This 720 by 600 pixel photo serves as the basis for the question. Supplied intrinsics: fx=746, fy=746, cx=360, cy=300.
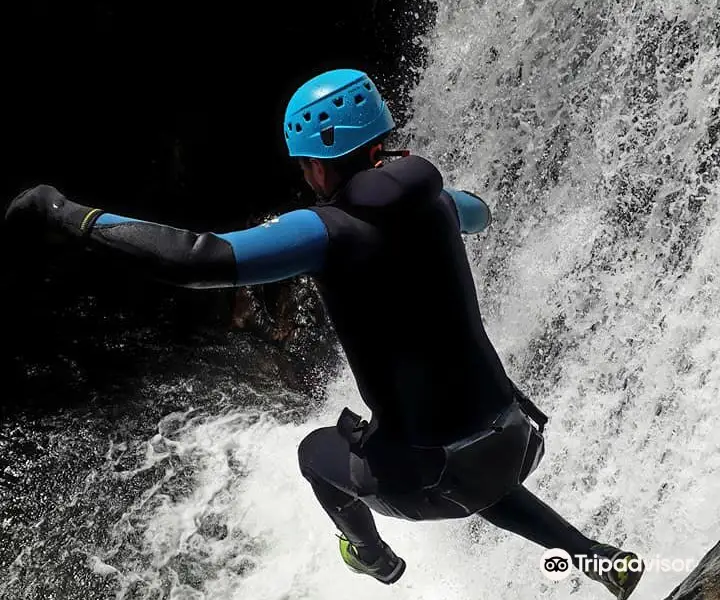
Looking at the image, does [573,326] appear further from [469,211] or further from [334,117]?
[334,117]

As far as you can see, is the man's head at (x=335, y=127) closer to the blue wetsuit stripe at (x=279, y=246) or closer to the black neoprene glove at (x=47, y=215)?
the blue wetsuit stripe at (x=279, y=246)

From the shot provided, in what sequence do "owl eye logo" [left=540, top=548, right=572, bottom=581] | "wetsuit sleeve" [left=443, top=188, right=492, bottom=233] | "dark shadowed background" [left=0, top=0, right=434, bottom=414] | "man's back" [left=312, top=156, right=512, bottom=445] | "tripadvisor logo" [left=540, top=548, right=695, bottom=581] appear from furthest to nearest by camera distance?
1. "dark shadowed background" [left=0, top=0, right=434, bottom=414]
2. "owl eye logo" [left=540, top=548, right=572, bottom=581]
3. "tripadvisor logo" [left=540, top=548, right=695, bottom=581]
4. "wetsuit sleeve" [left=443, top=188, right=492, bottom=233]
5. "man's back" [left=312, top=156, right=512, bottom=445]

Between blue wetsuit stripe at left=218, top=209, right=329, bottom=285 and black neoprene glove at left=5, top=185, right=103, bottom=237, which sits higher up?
blue wetsuit stripe at left=218, top=209, right=329, bottom=285

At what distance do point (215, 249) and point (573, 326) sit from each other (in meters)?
3.37

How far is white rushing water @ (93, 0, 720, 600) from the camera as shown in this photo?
3.63 m

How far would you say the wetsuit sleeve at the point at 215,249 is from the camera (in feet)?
5.34

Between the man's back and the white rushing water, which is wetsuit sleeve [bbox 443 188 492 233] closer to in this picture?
the man's back

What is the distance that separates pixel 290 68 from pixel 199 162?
121 centimetres

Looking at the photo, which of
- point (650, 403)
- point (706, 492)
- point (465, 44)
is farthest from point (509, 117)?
point (706, 492)

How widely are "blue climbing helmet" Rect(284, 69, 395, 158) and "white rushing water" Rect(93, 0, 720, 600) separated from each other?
90.4 inches

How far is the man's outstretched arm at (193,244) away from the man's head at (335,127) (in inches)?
7.9

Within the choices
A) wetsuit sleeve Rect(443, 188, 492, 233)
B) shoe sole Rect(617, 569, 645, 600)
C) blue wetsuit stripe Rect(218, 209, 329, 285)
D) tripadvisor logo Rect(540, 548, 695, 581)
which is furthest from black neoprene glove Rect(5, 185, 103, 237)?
shoe sole Rect(617, 569, 645, 600)

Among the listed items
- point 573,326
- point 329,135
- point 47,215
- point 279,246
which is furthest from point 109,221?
point 573,326

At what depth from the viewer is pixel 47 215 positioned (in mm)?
1720
